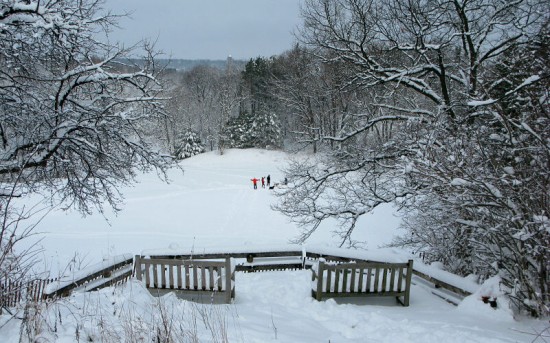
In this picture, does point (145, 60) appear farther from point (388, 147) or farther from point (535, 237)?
point (535, 237)

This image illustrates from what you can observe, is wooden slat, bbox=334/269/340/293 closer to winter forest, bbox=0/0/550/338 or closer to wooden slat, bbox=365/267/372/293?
wooden slat, bbox=365/267/372/293

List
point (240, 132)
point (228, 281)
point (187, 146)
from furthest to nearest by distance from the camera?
point (240, 132) → point (187, 146) → point (228, 281)

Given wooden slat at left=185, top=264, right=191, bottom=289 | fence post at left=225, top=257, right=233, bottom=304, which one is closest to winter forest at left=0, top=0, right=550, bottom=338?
wooden slat at left=185, top=264, right=191, bottom=289

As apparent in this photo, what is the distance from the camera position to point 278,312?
555 cm

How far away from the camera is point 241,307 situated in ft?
19.0

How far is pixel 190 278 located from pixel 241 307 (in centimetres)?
147

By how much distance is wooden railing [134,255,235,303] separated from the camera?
6.30 metres

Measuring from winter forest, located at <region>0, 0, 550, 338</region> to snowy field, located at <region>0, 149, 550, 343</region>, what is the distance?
824 millimetres

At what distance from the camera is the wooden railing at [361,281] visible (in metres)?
6.43

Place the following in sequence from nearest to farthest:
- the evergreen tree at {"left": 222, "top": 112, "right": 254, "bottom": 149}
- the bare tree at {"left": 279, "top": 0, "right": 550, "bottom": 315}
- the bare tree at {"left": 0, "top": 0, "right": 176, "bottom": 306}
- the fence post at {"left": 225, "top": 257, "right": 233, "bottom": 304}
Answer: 1. the bare tree at {"left": 279, "top": 0, "right": 550, "bottom": 315}
2. the bare tree at {"left": 0, "top": 0, "right": 176, "bottom": 306}
3. the fence post at {"left": 225, "top": 257, "right": 233, "bottom": 304}
4. the evergreen tree at {"left": 222, "top": 112, "right": 254, "bottom": 149}

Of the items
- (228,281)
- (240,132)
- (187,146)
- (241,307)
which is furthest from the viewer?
(240,132)

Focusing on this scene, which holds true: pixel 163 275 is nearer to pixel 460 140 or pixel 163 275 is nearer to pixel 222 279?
pixel 222 279

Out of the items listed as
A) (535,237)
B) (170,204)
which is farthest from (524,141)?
(170,204)

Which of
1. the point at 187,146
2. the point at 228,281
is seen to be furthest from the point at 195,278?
the point at 187,146
